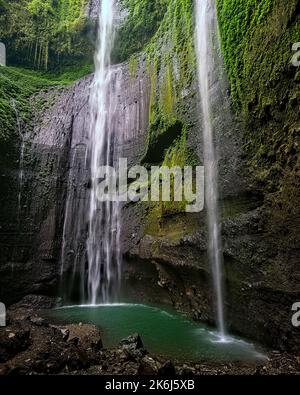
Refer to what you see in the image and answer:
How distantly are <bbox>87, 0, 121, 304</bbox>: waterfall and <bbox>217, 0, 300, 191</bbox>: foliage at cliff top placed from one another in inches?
253

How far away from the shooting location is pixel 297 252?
5.46 meters

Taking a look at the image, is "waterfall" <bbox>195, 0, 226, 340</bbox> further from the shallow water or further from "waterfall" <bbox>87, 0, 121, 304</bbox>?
"waterfall" <bbox>87, 0, 121, 304</bbox>

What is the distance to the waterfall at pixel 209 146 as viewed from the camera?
7480 millimetres

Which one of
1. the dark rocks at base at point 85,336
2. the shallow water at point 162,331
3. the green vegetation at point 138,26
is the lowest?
the shallow water at point 162,331

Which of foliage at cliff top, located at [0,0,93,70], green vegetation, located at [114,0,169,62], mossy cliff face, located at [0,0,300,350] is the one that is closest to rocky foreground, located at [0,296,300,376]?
mossy cliff face, located at [0,0,300,350]

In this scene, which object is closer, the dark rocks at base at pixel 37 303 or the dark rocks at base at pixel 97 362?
the dark rocks at base at pixel 97 362

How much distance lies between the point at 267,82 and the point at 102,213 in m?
7.74

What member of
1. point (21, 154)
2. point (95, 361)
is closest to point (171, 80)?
point (21, 154)

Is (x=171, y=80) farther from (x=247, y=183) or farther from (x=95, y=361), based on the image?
(x=95, y=361)

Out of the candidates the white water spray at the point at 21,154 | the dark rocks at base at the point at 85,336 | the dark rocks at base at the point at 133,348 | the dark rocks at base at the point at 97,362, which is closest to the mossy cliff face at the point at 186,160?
the white water spray at the point at 21,154

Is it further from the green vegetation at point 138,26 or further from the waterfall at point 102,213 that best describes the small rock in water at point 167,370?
the green vegetation at point 138,26

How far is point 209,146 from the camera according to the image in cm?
849

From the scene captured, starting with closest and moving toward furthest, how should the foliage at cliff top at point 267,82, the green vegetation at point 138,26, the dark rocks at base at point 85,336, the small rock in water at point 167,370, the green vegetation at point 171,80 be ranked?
the small rock in water at point 167,370, the foliage at cliff top at point 267,82, the dark rocks at base at point 85,336, the green vegetation at point 171,80, the green vegetation at point 138,26

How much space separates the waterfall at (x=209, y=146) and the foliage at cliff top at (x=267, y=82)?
1201 mm
